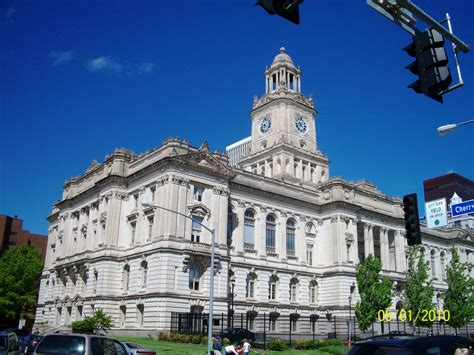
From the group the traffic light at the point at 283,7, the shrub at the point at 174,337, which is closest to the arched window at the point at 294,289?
the shrub at the point at 174,337

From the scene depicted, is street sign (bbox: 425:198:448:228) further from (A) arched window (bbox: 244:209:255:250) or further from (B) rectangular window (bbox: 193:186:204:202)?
(A) arched window (bbox: 244:209:255:250)

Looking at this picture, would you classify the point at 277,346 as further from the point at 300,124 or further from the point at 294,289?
the point at 300,124

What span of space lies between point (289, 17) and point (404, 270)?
227 ft

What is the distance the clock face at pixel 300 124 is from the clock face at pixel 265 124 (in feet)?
14.9

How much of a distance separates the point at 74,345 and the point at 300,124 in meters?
70.8

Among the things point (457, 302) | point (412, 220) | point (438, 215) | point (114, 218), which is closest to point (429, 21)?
point (412, 220)

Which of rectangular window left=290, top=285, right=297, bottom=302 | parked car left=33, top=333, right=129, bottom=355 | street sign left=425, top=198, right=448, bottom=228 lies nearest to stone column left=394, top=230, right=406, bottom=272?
rectangular window left=290, top=285, right=297, bottom=302

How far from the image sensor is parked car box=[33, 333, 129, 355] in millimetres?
15216

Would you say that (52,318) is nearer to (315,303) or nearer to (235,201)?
(235,201)

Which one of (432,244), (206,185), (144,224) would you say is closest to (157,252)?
(144,224)

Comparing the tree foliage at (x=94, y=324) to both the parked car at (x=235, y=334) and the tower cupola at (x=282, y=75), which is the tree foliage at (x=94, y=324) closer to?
the parked car at (x=235, y=334)

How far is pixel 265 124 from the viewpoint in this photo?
8438 cm

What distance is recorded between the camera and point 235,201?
2361 inches

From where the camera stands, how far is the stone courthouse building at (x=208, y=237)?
2024 inches
